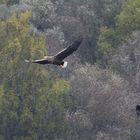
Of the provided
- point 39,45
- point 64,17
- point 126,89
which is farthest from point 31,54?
point 64,17

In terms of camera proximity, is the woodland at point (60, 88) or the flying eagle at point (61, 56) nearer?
the flying eagle at point (61, 56)

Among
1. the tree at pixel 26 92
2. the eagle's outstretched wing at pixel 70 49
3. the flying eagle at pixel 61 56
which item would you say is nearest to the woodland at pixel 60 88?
the tree at pixel 26 92

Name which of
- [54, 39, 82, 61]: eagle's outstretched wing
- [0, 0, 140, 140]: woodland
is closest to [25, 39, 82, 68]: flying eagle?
[54, 39, 82, 61]: eagle's outstretched wing

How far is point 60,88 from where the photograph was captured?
2530 inches

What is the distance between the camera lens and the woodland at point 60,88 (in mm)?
62875

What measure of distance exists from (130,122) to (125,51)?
8513mm

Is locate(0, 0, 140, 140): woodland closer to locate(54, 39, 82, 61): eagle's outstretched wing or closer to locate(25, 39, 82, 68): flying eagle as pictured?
locate(25, 39, 82, 68): flying eagle

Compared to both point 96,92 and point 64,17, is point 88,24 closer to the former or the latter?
point 64,17

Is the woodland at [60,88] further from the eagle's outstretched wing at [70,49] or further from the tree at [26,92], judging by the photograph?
the eagle's outstretched wing at [70,49]

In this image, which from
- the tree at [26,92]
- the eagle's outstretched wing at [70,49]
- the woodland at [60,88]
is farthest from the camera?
the tree at [26,92]

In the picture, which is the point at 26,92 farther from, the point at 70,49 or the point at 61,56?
the point at 70,49

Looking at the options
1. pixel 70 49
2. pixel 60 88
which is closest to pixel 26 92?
pixel 60 88

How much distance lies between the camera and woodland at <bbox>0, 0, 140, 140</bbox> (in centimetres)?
6288

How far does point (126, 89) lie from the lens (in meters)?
64.9
